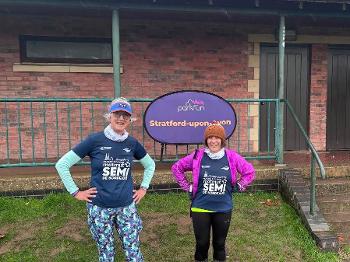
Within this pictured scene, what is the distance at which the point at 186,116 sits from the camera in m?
5.07

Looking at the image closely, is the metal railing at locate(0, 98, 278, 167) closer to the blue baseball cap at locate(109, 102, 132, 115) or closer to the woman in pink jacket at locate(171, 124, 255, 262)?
the woman in pink jacket at locate(171, 124, 255, 262)

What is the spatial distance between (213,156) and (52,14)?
462cm

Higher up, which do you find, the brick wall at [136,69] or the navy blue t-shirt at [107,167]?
the brick wall at [136,69]

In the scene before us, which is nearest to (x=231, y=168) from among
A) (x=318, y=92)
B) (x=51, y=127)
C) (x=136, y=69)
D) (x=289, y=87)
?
(x=136, y=69)

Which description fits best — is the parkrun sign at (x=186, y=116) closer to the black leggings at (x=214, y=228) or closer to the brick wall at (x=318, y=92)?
the black leggings at (x=214, y=228)

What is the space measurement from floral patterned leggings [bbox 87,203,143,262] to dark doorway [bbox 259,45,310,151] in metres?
4.90

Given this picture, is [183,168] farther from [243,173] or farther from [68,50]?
[68,50]

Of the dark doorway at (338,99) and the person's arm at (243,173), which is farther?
the dark doorway at (338,99)

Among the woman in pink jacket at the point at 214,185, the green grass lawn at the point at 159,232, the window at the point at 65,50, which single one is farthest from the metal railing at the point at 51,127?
the woman in pink jacket at the point at 214,185

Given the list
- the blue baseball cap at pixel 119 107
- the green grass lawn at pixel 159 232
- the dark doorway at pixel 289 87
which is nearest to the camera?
the blue baseball cap at pixel 119 107

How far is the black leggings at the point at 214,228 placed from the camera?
3068mm

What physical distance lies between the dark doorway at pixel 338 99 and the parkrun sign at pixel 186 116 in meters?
3.40

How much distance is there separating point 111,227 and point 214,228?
89cm

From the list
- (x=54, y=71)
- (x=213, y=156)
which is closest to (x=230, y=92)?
(x=54, y=71)
